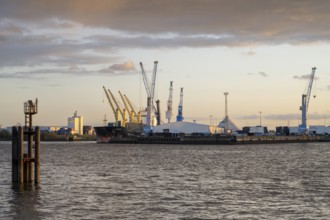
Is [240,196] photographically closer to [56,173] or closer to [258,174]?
[258,174]

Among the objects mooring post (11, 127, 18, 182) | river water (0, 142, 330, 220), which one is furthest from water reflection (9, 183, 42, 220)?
mooring post (11, 127, 18, 182)

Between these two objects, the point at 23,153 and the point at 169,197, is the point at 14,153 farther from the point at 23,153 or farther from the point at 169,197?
the point at 169,197

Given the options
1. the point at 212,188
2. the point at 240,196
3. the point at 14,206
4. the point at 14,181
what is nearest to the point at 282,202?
the point at 240,196

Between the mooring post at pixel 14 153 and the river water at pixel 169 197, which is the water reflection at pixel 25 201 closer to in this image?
the river water at pixel 169 197

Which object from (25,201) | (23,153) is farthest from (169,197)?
(23,153)

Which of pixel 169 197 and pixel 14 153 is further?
pixel 14 153

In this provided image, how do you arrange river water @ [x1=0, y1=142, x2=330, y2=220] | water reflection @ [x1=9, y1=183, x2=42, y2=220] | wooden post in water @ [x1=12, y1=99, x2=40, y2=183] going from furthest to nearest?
wooden post in water @ [x1=12, y1=99, x2=40, y2=183], river water @ [x1=0, y1=142, x2=330, y2=220], water reflection @ [x1=9, y1=183, x2=42, y2=220]

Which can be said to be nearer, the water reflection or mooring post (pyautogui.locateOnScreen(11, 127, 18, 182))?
the water reflection

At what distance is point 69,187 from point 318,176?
84.7ft

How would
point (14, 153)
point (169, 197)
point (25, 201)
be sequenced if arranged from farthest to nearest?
point (14, 153) → point (169, 197) → point (25, 201)

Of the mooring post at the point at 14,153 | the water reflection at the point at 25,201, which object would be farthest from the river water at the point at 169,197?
the mooring post at the point at 14,153

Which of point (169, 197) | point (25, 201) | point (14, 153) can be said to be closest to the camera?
point (25, 201)

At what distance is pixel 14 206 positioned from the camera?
36.0 meters

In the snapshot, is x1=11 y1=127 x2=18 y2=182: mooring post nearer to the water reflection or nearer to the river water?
the water reflection
